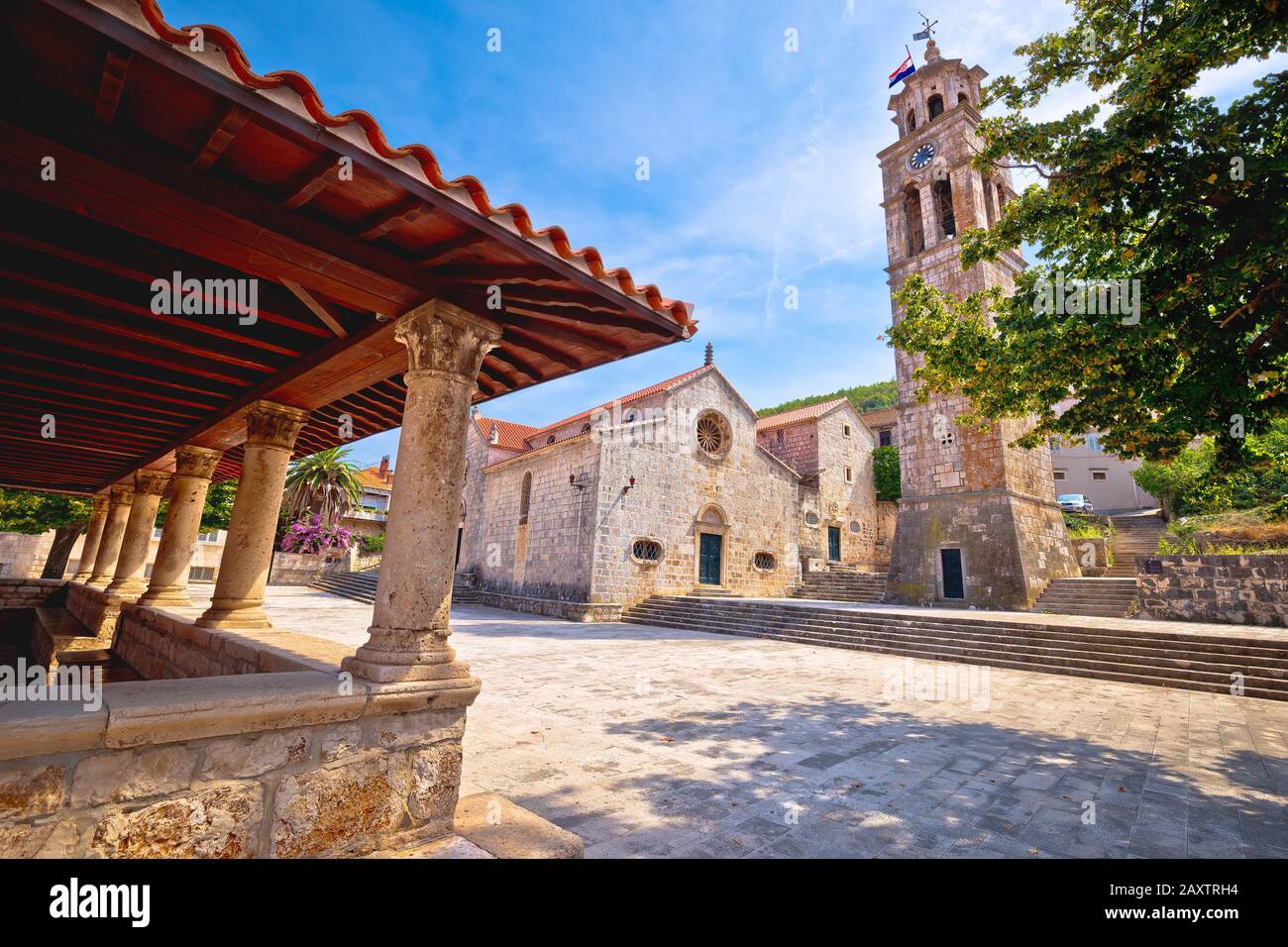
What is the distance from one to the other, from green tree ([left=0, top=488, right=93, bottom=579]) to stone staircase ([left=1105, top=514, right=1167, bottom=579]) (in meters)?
36.2

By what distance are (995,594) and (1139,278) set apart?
13.2 m

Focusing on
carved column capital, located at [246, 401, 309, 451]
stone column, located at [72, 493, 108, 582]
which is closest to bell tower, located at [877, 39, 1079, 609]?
carved column capital, located at [246, 401, 309, 451]

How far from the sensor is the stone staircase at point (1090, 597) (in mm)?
14352

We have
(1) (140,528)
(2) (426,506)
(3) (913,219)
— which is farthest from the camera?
(3) (913,219)

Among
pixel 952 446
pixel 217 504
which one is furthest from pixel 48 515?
pixel 952 446

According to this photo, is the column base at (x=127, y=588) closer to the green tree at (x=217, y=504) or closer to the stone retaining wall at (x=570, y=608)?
the stone retaining wall at (x=570, y=608)

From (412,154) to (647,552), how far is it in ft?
54.5

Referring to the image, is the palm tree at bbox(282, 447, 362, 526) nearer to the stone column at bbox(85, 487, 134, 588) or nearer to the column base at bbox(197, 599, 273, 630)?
the stone column at bbox(85, 487, 134, 588)

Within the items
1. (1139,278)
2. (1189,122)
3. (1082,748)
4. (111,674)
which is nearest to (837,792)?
(1082,748)

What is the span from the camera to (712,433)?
21.0m

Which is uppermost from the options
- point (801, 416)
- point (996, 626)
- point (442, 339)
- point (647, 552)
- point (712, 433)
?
point (801, 416)

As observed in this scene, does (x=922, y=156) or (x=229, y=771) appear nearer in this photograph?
(x=229, y=771)

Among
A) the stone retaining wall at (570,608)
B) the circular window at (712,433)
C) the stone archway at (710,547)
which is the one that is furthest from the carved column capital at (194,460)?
the circular window at (712,433)

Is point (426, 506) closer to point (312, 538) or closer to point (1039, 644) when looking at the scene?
point (1039, 644)
